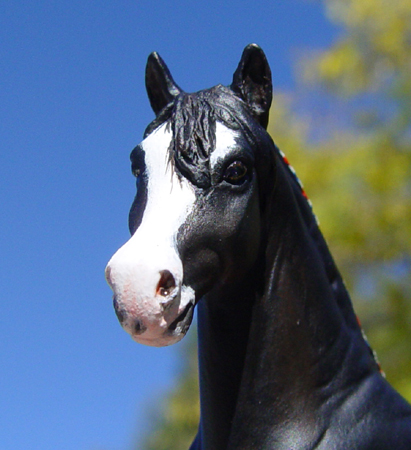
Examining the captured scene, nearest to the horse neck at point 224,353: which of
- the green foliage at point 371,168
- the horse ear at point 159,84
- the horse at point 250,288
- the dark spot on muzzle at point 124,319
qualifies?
the horse at point 250,288

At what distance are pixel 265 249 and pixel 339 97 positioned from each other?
23.0 ft

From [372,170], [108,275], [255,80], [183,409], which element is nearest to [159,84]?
[255,80]

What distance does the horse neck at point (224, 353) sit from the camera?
1.90m

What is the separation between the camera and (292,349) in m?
1.91

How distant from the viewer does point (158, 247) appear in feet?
5.21

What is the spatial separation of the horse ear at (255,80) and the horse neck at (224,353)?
556 mm

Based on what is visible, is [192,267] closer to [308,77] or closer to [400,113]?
[400,113]

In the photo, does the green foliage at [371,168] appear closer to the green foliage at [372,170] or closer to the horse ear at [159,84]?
the green foliage at [372,170]

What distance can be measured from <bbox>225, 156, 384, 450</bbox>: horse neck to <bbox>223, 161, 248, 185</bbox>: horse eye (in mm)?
176

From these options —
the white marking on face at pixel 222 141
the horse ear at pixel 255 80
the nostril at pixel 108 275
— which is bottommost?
the nostril at pixel 108 275

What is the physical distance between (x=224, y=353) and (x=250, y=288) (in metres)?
0.20

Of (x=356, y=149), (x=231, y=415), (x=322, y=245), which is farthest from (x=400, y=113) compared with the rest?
→ (x=231, y=415)

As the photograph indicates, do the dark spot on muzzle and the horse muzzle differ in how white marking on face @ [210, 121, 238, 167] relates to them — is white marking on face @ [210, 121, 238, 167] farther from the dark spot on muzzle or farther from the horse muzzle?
the dark spot on muzzle

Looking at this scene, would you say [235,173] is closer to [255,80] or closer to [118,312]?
[255,80]
